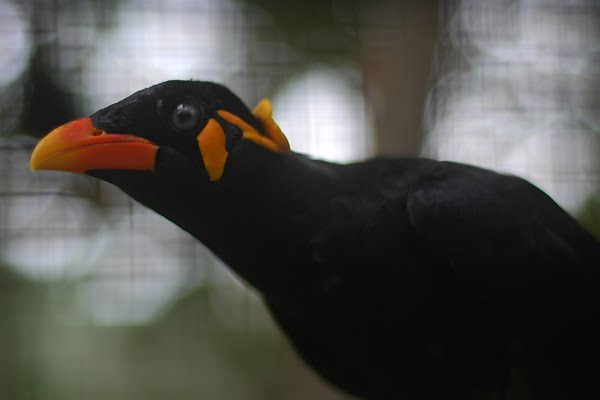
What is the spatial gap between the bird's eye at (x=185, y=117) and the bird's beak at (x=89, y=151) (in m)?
0.06

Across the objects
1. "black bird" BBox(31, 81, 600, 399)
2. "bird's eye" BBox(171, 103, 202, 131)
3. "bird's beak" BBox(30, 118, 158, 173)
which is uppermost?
"bird's eye" BBox(171, 103, 202, 131)

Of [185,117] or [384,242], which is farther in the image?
[384,242]

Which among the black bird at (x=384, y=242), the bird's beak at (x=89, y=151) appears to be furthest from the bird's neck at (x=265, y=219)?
the bird's beak at (x=89, y=151)

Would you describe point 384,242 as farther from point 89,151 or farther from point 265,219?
point 89,151

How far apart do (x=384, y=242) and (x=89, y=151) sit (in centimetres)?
56

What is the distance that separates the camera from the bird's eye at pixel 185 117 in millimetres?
1065

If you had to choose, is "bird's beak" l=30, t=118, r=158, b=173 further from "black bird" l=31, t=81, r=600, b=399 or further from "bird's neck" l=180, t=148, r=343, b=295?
"bird's neck" l=180, t=148, r=343, b=295

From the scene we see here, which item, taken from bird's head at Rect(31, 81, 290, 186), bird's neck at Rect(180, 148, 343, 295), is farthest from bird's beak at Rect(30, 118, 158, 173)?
bird's neck at Rect(180, 148, 343, 295)

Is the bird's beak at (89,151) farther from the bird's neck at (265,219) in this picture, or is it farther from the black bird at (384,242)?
the bird's neck at (265,219)

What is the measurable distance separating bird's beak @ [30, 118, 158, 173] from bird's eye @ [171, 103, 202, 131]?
2.6 inches

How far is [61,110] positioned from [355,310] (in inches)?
60.9

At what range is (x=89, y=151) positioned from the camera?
1.01 meters

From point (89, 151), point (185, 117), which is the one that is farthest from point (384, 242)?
point (89, 151)

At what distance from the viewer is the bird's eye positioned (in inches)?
41.9
